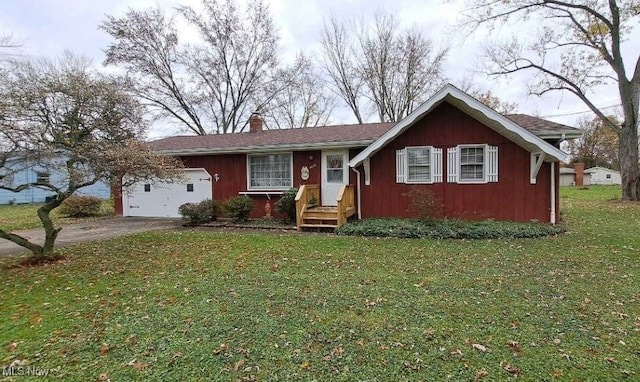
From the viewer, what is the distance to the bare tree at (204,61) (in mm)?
22781

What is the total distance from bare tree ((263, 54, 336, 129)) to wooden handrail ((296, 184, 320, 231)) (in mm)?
17579

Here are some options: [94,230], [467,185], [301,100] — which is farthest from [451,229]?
[301,100]

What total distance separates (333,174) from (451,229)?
173 inches

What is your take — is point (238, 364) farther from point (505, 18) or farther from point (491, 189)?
point (505, 18)

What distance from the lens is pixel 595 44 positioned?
17.1 metres

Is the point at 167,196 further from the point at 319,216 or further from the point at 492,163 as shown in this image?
the point at 492,163

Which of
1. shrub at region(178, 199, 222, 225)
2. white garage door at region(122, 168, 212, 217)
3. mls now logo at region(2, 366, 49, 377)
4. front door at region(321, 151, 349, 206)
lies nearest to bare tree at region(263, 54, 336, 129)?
white garage door at region(122, 168, 212, 217)

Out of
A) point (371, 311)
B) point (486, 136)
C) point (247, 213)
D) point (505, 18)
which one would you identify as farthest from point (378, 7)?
point (371, 311)

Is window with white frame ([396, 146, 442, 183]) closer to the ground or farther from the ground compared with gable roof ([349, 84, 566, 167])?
closer to the ground

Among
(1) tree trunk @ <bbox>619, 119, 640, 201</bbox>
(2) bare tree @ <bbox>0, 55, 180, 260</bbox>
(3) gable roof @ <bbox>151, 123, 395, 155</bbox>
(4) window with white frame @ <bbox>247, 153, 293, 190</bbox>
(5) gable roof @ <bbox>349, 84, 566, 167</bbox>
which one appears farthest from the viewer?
(1) tree trunk @ <bbox>619, 119, 640, 201</bbox>

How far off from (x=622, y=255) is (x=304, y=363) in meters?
6.81

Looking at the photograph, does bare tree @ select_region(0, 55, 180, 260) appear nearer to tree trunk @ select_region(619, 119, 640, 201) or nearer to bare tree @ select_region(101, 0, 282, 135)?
bare tree @ select_region(101, 0, 282, 135)

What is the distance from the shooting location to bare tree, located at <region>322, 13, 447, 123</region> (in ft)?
79.6

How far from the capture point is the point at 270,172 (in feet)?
40.0
